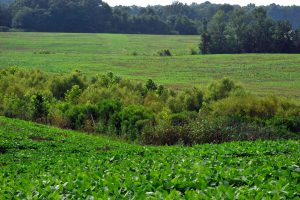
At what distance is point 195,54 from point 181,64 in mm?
19902

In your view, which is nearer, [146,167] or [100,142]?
[146,167]

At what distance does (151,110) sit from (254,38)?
71815mm

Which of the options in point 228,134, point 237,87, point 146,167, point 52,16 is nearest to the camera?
point 146,167

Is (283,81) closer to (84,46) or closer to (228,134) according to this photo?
(228,134)

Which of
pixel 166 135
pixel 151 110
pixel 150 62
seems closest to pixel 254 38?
pixel 150 62

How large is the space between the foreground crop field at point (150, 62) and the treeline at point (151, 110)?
14.5 m

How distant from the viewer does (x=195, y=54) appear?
4109 inches

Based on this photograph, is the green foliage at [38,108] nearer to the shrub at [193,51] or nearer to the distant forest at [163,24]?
the shrub at [193,51]

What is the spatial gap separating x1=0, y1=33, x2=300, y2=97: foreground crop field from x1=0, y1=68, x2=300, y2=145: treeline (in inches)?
573

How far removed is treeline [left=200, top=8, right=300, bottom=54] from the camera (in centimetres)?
10262

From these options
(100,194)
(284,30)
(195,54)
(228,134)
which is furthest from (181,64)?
(100,194)

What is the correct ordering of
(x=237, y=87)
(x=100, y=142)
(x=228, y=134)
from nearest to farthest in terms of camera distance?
(x=100, y=142), (x=228, y=134), (x=237, y=87)

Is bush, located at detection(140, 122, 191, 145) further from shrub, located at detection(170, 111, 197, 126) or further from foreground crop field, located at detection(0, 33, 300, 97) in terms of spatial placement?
foreground crop field, located at detection(0, 33, 300, 97)

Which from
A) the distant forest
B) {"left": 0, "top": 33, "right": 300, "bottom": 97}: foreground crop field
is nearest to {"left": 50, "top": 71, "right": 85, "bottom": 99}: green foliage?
{"left": 0, "top": 33, "right": 300, "bottom": 97}: foreground crop field
